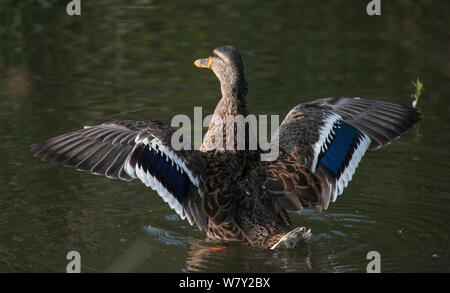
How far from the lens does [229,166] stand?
295 inches

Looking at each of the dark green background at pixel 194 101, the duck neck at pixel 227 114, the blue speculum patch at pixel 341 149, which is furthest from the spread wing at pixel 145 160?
the blue speculum patch at pixel 341 149

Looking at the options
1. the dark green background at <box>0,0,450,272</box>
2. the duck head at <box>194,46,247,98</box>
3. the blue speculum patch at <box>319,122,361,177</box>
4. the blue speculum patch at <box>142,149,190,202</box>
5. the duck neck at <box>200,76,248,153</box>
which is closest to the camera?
the dark green background at <box>0,0,450,272</box>

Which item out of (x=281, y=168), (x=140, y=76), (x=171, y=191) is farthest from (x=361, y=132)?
(x=140, y=76)

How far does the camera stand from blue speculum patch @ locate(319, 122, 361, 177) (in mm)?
7789

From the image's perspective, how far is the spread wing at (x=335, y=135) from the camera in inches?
304

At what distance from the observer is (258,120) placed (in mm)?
10594

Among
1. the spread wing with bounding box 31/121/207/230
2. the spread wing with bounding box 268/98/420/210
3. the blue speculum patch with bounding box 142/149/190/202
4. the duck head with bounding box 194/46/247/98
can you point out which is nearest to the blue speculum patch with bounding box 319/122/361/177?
the spread wing with bounding box 268/98/420/210

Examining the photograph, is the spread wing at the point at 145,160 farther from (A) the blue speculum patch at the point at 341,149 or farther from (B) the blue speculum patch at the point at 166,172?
(A) the blue speculum patch at the point at 341,149

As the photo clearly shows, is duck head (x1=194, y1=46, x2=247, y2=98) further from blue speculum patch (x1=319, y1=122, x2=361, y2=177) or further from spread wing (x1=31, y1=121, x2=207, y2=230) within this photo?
blue speculum patch (x1=319, y1=122, x2=361, y2=177)

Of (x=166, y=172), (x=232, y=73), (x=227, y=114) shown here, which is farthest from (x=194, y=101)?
(x=166, y=172)

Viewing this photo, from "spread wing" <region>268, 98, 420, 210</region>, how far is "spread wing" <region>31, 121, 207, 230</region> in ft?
3.47

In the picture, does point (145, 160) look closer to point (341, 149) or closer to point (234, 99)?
point (234, 99)
